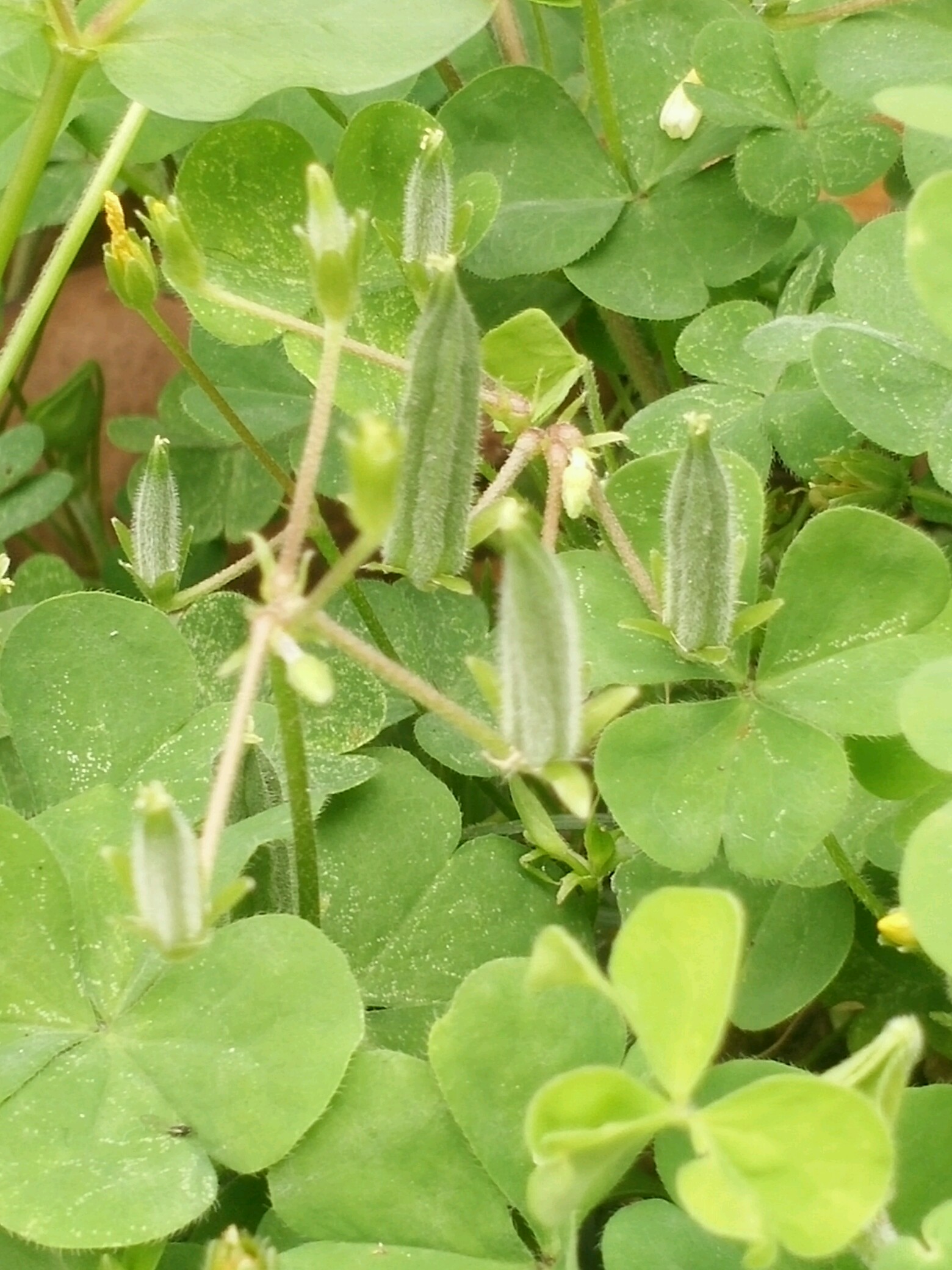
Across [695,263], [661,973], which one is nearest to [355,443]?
[661,973]

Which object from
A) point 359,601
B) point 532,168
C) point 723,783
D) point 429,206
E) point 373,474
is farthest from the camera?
point 532,168

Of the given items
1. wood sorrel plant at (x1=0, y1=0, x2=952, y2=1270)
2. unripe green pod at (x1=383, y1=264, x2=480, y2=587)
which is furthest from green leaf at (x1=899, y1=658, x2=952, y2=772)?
unripe green pod at (x1=383, y1=264, x2=480, y2=587)

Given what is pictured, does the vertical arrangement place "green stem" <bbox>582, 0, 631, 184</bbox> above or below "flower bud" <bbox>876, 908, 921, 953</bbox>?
above

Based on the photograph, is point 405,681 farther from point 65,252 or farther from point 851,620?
point 65,252

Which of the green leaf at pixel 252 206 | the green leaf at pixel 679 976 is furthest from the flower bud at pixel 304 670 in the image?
the green leaf at pixel 252 206

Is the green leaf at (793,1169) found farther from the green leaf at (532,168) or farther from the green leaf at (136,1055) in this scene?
the green leaf at (532,168)

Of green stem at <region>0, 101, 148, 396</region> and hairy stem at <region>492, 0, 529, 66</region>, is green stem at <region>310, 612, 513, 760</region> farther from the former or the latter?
hairy stem at <region>492, 0, 529, 66</region>

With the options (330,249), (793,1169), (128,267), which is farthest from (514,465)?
(793,1169)

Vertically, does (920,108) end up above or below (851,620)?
above

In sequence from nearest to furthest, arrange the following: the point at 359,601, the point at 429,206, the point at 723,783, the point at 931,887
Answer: the point at 931,887, the point at 723,783, the point at 429,206, the point at 359,601
